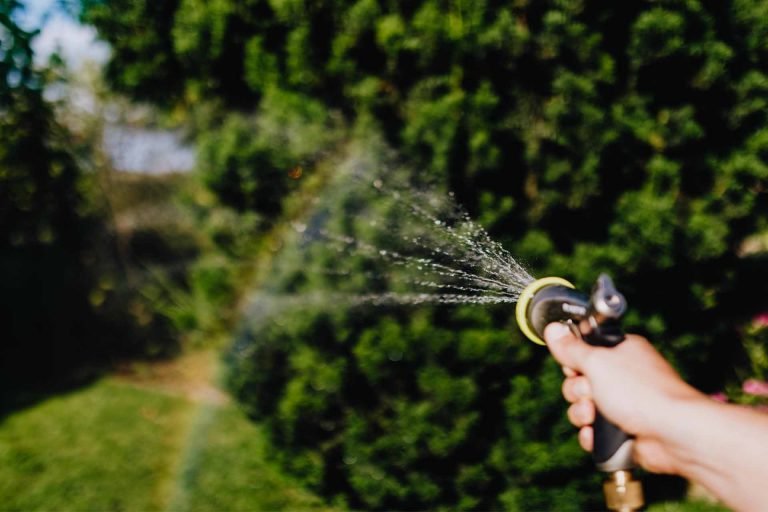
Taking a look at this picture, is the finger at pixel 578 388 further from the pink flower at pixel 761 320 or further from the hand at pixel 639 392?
the pink flower at pixel 761 320

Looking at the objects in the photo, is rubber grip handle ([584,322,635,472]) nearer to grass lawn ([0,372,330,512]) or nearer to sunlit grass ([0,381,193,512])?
grass lawn ([0,372,330,512])

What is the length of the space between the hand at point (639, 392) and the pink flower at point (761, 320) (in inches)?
117

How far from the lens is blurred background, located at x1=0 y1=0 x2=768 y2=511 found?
3430 millimetres

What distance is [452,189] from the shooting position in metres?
3.63

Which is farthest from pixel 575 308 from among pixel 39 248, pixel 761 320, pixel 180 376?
pixel 39 248

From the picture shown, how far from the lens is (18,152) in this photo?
18.2ft

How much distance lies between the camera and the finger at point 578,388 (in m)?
1.75

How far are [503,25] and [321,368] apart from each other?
2.23 m

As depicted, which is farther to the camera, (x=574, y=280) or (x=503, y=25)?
(x=574, y=280)

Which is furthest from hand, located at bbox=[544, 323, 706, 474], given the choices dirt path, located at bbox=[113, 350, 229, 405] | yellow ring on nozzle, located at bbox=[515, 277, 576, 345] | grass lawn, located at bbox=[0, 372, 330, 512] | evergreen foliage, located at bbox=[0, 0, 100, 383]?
dirt path, located at bbox=[113, 350, 229, 405]

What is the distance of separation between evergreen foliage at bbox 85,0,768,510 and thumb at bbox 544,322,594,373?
1.85 m

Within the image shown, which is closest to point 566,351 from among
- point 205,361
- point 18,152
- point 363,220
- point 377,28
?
point 363,220

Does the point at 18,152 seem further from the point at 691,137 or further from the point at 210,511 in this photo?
the point at 691,137

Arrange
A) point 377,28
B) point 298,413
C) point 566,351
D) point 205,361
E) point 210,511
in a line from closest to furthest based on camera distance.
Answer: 1. point 566,351
2. point 377,28
3. point 298,413
4. point 210,511
5. point 205,361
